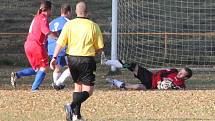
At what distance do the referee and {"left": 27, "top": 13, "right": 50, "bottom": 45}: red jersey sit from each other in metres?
Answer: 3.03

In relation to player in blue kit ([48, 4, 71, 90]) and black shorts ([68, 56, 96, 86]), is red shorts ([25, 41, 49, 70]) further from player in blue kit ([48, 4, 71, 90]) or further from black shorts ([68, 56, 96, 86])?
black shorts ([68, 56, 96, 86])

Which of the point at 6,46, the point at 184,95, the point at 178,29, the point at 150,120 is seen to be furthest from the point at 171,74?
the point at 6,46

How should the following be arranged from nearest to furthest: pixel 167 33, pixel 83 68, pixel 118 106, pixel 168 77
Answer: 1. pixel 83 68
2. pixel 118 106
3. pixel 168 77
4. pixel 167 33

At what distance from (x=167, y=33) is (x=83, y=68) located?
13210mm

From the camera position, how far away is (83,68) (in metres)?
11.2

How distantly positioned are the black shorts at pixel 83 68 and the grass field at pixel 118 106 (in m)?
0.78

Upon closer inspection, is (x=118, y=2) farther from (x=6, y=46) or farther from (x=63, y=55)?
(x=6, y=46)

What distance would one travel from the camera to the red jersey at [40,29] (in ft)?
47.3

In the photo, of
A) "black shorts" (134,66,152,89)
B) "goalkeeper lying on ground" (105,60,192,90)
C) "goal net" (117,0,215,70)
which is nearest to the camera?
"goalkeeper lying on ground" (105,60,192,90)

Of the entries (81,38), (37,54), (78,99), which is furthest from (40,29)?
(78,99)

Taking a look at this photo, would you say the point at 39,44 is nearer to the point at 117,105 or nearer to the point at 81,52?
the point at 117,105

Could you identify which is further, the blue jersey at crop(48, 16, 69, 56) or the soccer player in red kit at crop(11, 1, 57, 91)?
the blue jersey at crop(48, 16, 69, 56)

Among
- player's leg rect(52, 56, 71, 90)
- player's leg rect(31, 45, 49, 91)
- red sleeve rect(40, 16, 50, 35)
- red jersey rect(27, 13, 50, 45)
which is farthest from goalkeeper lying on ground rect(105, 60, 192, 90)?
red sleeve rect(40, 16, 50, 35)

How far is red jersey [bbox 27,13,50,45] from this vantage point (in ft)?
47.3
